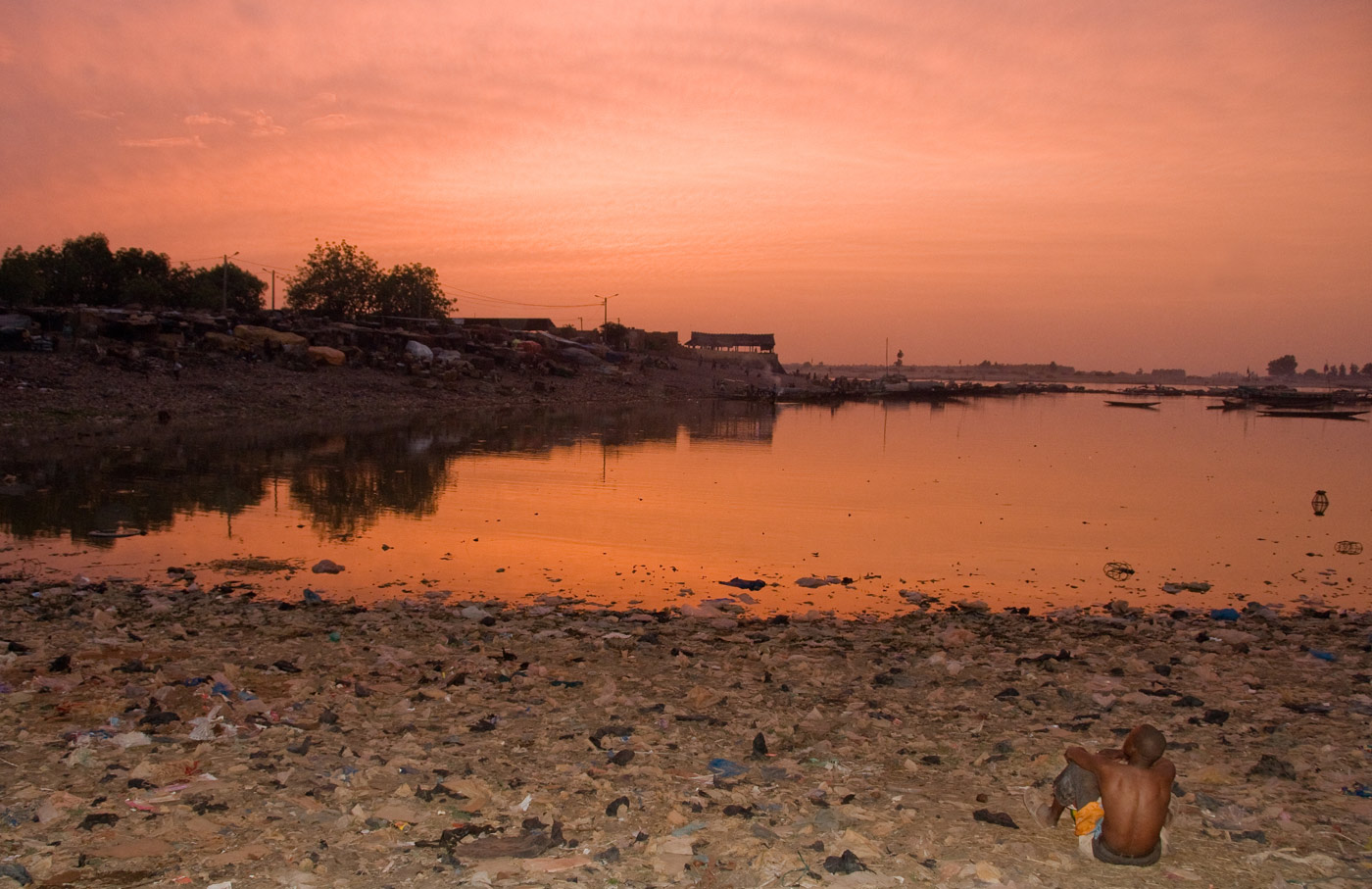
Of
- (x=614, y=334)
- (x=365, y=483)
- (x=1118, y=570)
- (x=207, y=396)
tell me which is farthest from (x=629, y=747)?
(x=614, y=334)

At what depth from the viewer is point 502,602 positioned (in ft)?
29.3

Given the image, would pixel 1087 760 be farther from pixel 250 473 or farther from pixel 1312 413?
pixel 1312 413

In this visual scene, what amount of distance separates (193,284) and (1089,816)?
71769mm

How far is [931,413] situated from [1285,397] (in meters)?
46.4

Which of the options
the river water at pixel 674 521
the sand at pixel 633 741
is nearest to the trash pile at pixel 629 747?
the sand at pixel 633 741

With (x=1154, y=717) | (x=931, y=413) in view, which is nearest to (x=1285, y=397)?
(x=931, y=413)

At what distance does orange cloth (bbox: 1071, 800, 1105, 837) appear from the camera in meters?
4.05

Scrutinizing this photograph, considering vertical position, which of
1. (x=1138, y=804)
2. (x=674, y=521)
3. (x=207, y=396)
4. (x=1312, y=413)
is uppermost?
(x=1312, y=413)

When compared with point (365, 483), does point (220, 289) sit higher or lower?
higher

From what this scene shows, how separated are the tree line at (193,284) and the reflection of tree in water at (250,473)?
34903 mm

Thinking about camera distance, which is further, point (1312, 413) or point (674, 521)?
point (1312, 413)

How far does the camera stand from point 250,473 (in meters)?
17.2

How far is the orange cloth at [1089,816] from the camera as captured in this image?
13.3 feet

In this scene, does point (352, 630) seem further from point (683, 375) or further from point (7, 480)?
point (683, 375)
